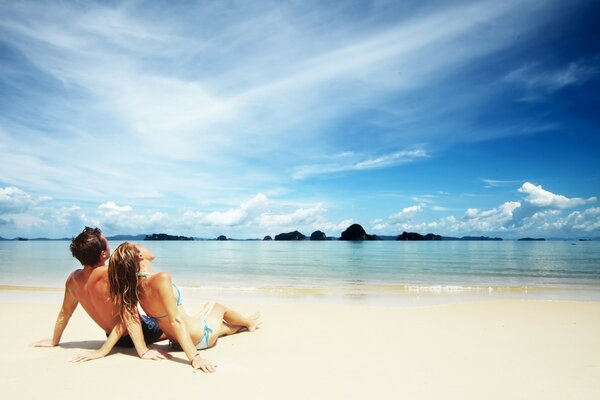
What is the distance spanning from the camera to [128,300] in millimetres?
5109

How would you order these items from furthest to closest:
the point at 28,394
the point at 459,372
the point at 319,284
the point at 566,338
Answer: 1. the point at 319,284
2. the point at 566,338
3. the point at 459,372
4. the point at 28,394

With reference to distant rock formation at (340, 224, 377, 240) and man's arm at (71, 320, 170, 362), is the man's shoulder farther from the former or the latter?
distant rock formation at (340, 224, 377, 240)

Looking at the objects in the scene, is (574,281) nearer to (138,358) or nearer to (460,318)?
(460,318)

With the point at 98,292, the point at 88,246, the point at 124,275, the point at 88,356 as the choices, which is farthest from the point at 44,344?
the point at 124,275

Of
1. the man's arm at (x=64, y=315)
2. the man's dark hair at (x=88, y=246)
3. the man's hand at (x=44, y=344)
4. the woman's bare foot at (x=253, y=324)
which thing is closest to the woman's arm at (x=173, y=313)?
the man's dark hair at (x=88, y=246)

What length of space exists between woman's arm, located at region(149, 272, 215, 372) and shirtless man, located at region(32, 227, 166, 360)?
0.44 metres

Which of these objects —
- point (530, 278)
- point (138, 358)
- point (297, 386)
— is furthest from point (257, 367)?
point (530, 278)

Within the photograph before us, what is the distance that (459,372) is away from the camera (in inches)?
200

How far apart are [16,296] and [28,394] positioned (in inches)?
448

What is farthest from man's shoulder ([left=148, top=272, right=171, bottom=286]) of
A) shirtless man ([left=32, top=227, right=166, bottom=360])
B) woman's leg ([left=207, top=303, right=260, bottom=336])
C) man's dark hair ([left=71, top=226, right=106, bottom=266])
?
woman's leg ([left=207, top=303, right=260, bottom=336])

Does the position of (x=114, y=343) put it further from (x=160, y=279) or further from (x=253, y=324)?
(x=253, y=324)

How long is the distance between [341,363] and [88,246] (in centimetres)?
374

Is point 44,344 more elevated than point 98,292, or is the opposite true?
point 98,292

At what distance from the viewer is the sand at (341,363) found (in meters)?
4.38
